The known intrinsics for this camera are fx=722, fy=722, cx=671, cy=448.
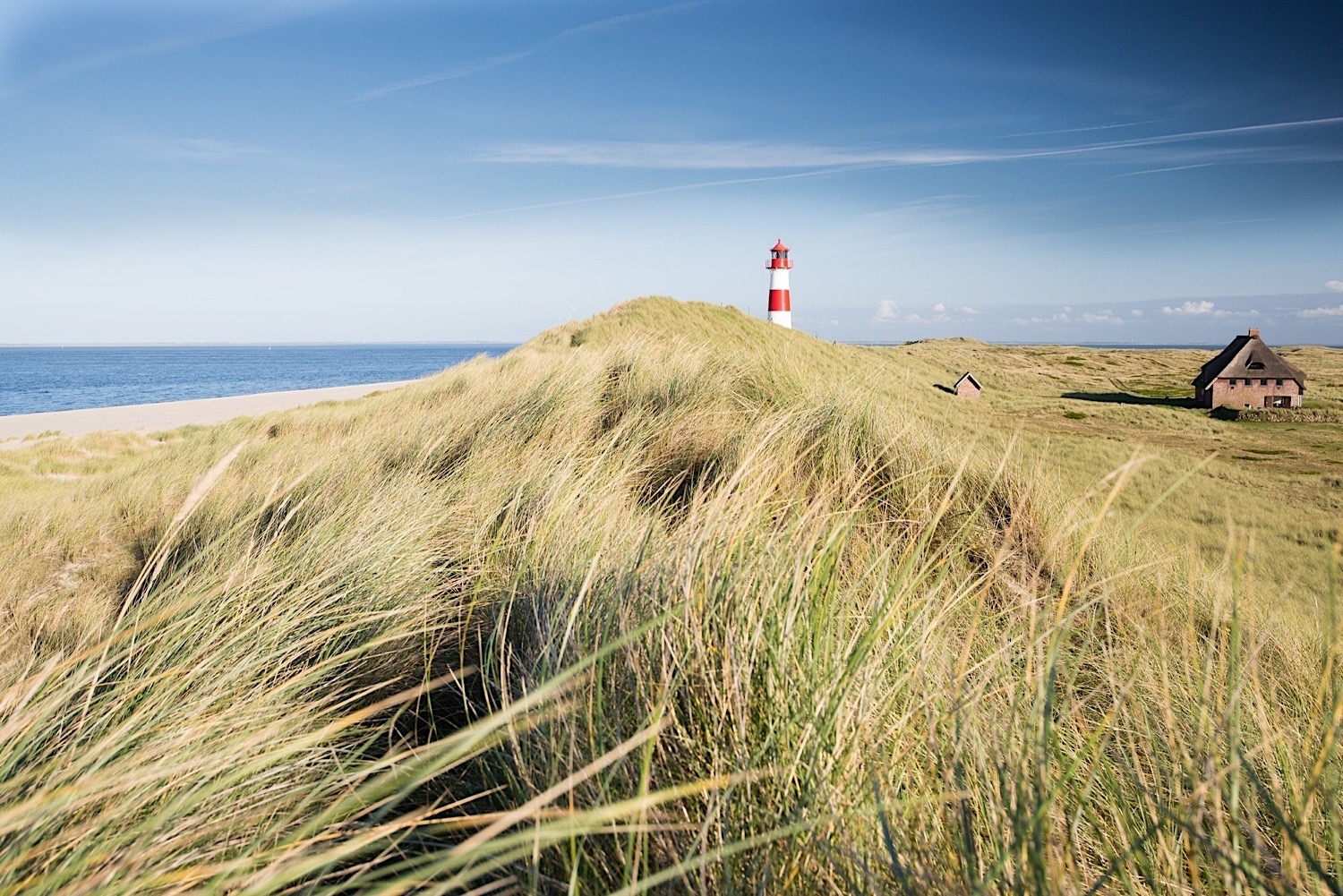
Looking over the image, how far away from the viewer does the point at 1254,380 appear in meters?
28.3

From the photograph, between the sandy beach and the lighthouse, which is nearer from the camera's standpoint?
the sandy beach

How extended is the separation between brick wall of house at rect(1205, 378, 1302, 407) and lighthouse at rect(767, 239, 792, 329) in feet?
58.0

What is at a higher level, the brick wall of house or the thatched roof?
the thatched roof

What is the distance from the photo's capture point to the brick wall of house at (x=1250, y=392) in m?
27.9

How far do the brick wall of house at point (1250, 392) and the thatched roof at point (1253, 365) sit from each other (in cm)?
20

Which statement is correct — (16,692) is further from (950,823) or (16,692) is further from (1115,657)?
(1115,657)

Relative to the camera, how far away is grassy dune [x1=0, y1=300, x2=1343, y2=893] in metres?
0.83

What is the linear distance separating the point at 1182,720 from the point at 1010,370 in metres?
43.2

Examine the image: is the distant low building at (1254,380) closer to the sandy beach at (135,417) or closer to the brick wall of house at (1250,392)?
the brick wall of house at (1250,392)

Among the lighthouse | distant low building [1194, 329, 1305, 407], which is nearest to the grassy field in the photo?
distant low building [1194, 329, 1305, 407]

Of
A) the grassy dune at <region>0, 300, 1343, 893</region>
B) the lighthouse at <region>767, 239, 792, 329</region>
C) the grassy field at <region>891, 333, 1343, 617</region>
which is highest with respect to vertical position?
the lighthouse at <region>767, 239, 792, 329</region>

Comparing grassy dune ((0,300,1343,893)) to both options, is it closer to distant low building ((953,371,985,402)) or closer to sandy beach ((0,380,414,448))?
sandy beach ((0,380,414,448))

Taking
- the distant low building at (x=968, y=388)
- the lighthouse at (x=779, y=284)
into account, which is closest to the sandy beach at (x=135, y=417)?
the lighthouse at (x=779, y=284)

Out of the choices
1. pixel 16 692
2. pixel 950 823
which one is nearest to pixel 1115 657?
pixel 950 823
